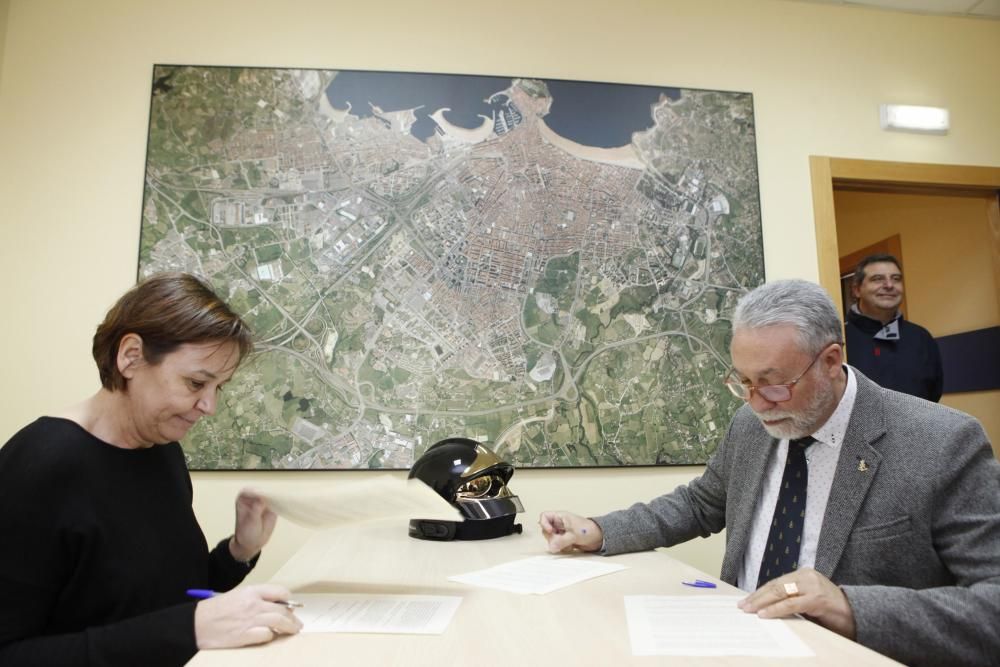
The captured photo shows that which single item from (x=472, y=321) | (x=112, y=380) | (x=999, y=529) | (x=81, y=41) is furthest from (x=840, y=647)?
(x=81, y=41)

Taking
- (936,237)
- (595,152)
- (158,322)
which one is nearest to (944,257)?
(936,237)

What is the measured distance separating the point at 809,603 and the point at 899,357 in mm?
2496

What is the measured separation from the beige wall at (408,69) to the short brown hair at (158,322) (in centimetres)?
137

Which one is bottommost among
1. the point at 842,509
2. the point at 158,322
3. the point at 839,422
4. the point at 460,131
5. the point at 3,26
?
the point at 842,509

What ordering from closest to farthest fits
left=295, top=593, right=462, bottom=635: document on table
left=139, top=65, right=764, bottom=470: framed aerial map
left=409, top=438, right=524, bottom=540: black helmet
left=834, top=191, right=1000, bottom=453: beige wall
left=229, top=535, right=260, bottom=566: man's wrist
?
1. left=295, top=593, right=462, bottom=635: document on table
2. left=229, top=535, right=260, bottom=566: man's wrist
3. left=409, top=438, right=524, bottom=540: black helmet
4. left=139, top=65, right=764, bottom=470: framed aerial map
5. left=834, top=191, right=1000, bottom=453: beige wall

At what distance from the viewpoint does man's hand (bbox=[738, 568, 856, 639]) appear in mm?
934

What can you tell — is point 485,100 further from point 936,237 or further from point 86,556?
point 936,237

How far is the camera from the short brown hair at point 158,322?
110cm

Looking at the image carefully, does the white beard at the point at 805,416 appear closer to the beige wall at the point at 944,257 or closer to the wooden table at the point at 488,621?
the wooden table at the point at 488,621

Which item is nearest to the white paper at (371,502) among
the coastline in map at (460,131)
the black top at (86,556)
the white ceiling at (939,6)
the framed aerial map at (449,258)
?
the black top at (86,556)

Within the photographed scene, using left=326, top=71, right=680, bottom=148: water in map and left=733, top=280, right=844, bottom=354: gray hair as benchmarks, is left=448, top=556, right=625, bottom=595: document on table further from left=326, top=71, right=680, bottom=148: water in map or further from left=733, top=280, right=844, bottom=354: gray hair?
left=326, top=71, right=680, bottom=148: water in map

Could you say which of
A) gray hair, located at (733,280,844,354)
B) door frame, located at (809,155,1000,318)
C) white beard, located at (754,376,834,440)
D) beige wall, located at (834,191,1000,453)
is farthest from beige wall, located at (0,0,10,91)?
beige wall, located at (834,191,1000,453)

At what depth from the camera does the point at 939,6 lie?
120 inches

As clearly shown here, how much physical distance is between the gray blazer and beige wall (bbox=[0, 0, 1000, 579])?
1331 millimetres
